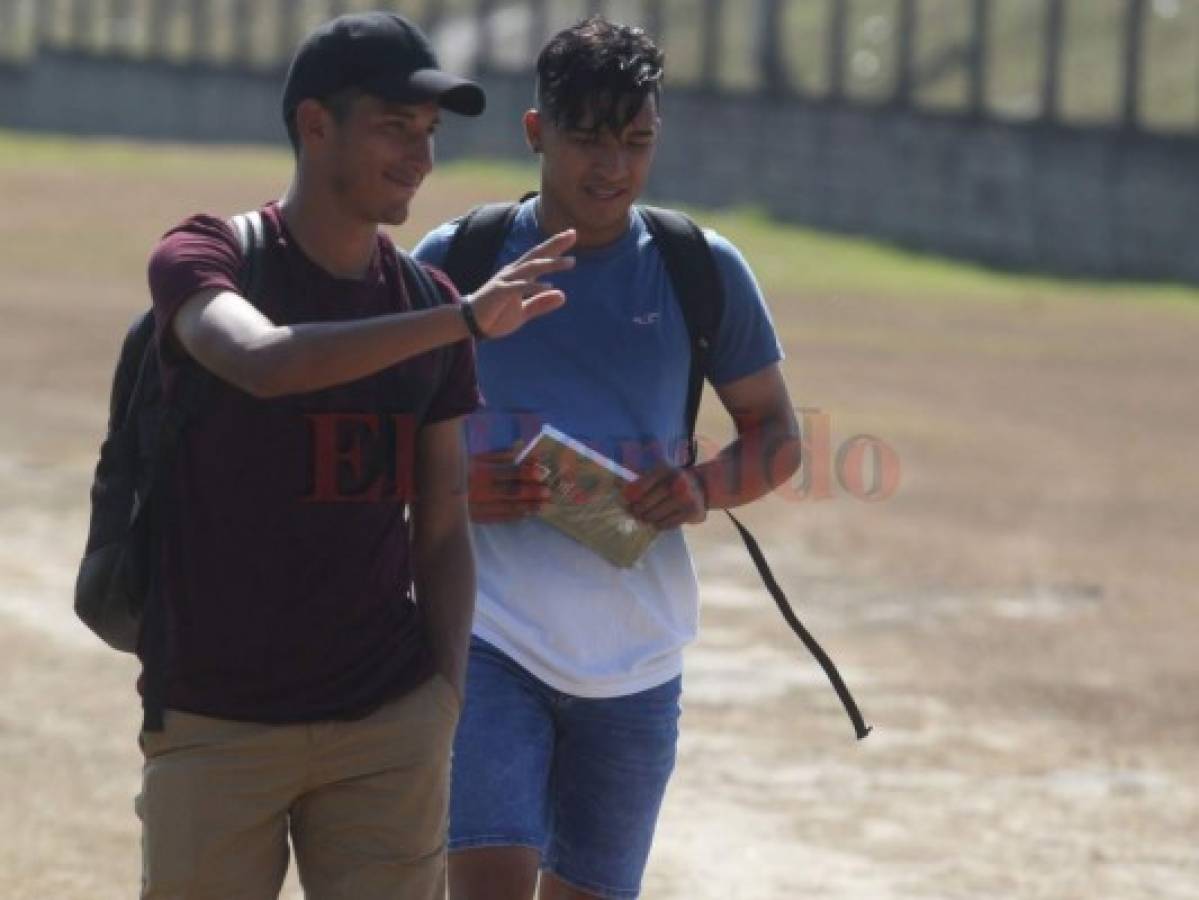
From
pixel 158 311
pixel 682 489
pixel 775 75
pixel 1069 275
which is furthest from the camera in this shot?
pixel 775 75

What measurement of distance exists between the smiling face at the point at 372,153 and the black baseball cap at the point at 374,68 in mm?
25

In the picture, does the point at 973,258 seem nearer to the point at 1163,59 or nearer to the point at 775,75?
the point at 1163,59

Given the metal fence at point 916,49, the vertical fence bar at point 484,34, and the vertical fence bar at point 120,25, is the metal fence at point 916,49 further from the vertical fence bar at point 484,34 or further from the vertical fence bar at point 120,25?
the vertical fence bar at point 120,25

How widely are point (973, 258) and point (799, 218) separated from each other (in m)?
3.18

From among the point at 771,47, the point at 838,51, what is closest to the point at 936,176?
the point at 838,51

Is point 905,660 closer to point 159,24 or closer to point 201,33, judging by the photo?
point 201,33

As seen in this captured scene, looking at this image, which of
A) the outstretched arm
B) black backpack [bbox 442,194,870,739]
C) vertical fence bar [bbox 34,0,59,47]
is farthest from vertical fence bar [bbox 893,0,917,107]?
the outstretched arm

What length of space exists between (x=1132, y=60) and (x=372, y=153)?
1058 inches

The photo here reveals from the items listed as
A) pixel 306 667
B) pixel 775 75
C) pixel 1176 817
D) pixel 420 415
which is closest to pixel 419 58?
pixel 420 415

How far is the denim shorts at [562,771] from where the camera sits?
4.43 meters

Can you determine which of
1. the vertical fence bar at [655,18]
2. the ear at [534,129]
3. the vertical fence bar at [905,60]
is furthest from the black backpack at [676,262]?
the vertical fence bar at [655,18]

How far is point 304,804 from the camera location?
12.8 feet

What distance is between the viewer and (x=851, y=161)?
104 feet

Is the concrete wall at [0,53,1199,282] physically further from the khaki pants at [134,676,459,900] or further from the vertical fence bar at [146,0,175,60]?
the khaki pants at [134,676,459,900]
